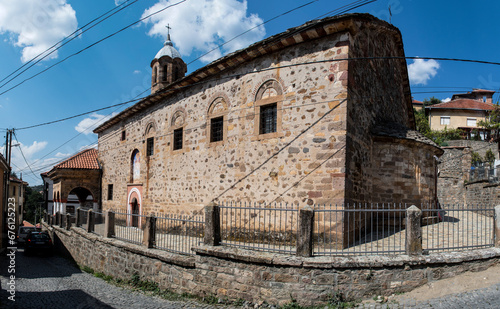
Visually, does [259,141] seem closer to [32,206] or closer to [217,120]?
[217,120]

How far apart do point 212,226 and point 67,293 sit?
5526 mm

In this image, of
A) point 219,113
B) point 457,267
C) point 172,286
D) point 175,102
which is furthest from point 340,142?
point 175,102

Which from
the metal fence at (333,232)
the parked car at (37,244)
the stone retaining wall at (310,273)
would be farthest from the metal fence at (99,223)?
the parked car at (37,244)

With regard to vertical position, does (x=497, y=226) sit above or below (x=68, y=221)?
above

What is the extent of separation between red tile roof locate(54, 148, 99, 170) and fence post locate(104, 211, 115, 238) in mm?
11170

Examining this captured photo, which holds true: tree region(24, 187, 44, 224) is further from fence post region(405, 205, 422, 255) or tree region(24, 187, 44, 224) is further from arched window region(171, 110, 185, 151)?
fence post region(405, 205, 422, 255)

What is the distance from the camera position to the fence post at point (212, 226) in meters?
7.28

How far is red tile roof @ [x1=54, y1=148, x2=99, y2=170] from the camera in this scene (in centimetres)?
2073

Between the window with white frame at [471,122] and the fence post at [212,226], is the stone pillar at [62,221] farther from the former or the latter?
the window with white frame at [471,122]

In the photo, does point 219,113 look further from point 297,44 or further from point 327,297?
point 327,297

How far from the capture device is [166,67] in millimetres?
19047

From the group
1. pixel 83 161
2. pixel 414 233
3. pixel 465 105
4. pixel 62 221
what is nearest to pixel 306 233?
pixel 414 233

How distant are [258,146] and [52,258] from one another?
14.1 meters

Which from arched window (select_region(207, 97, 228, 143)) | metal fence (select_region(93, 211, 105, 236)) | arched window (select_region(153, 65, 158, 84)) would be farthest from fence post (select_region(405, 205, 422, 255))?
arched window (select_region(153, 65, 158, 84))
